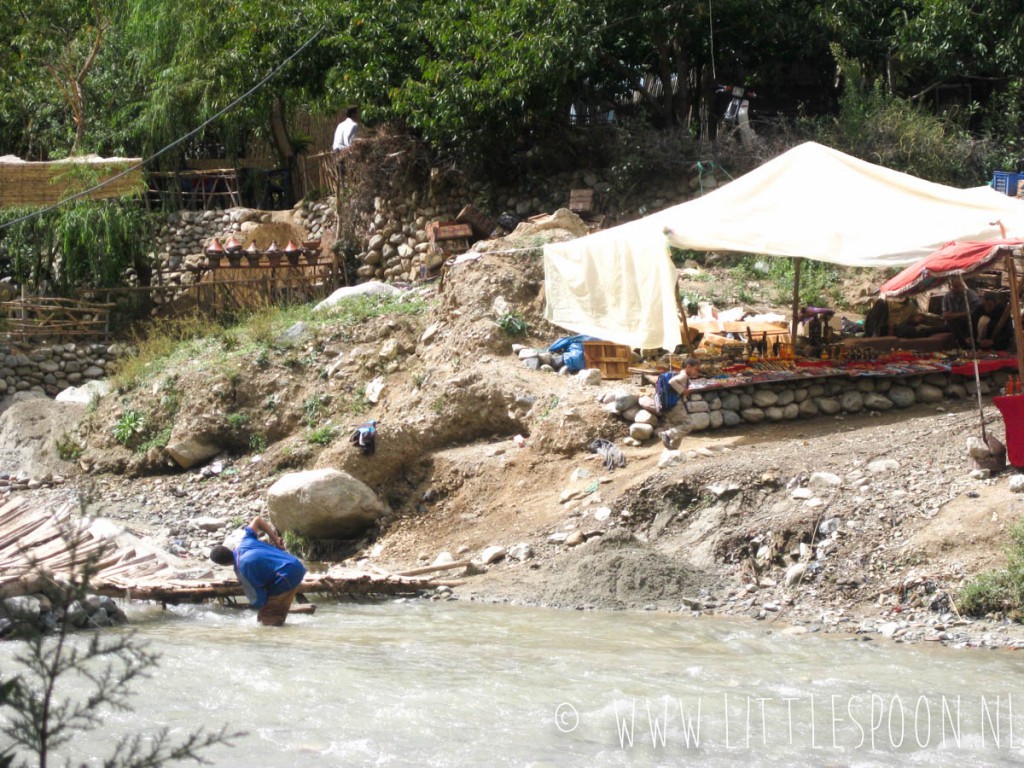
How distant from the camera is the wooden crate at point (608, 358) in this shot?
434 inches

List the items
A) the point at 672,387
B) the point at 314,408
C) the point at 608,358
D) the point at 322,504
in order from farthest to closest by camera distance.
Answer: the point at 314,408 < the point at 608,358 < the point at 322,504 < the point at 672,387

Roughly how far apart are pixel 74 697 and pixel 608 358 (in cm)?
619

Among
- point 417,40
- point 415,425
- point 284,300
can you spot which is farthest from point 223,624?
point 417,40

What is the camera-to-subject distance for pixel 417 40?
54.3 ft

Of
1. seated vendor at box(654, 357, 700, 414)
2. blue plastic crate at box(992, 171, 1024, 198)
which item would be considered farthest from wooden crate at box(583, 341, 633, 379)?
blue plastic crate at box(992, 171, 1024, 198)

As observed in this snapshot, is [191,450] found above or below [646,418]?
below

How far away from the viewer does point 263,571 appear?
773 centimetres

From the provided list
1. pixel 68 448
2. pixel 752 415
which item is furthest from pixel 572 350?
pixel 68 448

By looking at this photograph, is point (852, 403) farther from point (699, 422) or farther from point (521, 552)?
point (521, 552)

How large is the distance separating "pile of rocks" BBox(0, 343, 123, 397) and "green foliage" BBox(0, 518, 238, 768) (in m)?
9.65

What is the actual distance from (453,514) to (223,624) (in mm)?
2729

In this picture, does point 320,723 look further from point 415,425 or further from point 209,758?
point 415,425

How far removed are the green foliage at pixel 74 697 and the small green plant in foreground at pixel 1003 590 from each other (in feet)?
14.3

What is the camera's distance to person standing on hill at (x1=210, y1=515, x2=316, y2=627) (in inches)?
304
